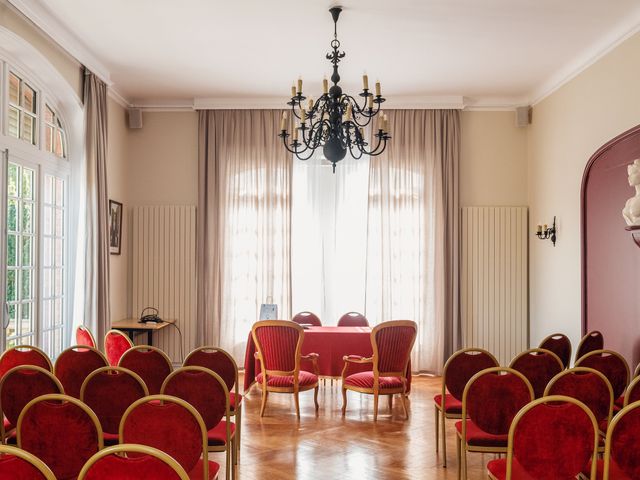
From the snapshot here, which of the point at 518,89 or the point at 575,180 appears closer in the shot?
the point at 575,180

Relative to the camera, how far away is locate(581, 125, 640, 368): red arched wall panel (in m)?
5.45

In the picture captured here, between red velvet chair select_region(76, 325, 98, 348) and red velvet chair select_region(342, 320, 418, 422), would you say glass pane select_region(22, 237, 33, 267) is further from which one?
red velvet chair select_region(342, 320, 418, 422)

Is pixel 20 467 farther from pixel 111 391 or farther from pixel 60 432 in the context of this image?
pixel 111 391

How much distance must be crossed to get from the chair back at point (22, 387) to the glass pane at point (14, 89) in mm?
2871

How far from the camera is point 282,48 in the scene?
6305mm

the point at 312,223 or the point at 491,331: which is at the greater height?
the point at 312,223

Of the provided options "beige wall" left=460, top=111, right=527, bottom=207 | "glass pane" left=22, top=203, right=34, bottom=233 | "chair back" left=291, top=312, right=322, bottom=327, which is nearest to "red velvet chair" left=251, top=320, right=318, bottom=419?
"chair back" left=291, top=312, right=322, bottom=327

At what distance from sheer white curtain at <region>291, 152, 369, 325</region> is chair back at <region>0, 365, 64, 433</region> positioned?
483 cm

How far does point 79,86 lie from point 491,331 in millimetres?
5815

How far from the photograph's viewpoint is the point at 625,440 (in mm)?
2822

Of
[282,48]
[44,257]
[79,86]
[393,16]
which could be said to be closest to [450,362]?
[393,16]

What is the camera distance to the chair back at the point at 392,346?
18.8 ft

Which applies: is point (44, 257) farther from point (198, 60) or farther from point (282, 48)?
point (282, 48)

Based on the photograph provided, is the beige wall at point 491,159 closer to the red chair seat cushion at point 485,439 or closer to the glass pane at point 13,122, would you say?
the red chair seat cushion at point 485,439
